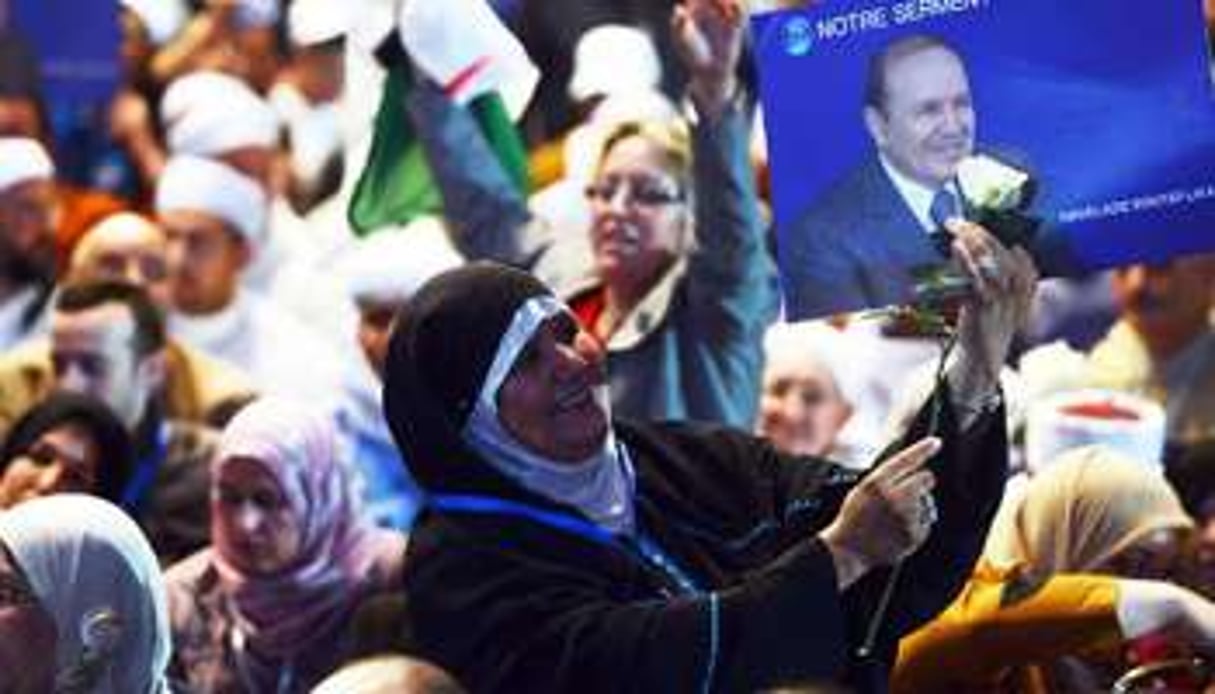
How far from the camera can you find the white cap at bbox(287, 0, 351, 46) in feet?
21.9

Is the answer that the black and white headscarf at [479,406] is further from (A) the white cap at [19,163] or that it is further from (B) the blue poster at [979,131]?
(A) the white cap at [19,163]

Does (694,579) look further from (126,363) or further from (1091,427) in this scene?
(126,363)

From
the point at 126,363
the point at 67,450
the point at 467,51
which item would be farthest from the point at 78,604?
the point at 126,363

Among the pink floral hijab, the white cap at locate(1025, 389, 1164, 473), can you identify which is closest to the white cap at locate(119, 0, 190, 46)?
the pink floral hijab

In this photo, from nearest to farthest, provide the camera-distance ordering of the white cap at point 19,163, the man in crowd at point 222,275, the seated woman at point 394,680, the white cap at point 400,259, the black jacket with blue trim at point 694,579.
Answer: the seated woman at point 394,680 → the black jacket with blue trim at point 694,579 → the white cap at point 400,259 → the man in crowd at point 222,275 → the white cap at point 19,163

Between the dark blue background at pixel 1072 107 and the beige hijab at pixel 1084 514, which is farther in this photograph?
the beige hijab at pixel 1084 514

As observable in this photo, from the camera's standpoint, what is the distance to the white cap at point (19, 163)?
23.3ft

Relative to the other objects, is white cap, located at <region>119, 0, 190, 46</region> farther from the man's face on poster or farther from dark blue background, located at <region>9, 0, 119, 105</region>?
the man's face on poster

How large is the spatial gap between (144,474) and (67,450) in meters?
0.30

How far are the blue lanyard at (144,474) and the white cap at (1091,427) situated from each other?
5.42 ft

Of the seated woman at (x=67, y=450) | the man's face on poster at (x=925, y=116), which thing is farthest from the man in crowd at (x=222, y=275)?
the man's face on poster at (x=925, y=116)

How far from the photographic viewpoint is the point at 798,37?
13.1 feet

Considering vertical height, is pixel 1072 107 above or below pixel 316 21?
above

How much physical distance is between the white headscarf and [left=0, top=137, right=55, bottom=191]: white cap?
3.46m
